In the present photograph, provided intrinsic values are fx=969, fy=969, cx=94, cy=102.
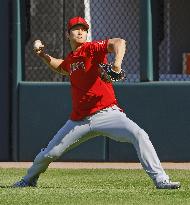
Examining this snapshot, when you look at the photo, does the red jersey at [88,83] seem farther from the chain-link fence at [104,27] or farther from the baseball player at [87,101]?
the chain-link fence at [104,27]

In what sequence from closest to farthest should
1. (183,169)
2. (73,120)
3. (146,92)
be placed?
1. (73,120)
2. (183,169)
3. (146,92)

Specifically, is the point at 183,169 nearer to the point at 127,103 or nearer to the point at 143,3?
the point at 127,103

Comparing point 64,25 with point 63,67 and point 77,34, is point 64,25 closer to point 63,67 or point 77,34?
point 63,67

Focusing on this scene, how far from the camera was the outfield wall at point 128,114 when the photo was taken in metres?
15.2

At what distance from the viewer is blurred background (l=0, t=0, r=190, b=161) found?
50.1 feet

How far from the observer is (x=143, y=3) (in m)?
15.6

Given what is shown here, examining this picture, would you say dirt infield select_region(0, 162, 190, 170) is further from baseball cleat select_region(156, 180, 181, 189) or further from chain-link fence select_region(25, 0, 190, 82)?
baseball cleat select_region(156, 180, 181, 189)

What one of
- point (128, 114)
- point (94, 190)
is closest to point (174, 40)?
point (128, 114)

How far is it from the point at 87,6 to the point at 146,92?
1991 mm

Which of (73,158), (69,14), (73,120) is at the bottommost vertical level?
(73,158)

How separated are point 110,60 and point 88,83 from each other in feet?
19.6

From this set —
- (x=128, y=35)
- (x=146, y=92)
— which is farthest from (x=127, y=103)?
(x=128, y=35)

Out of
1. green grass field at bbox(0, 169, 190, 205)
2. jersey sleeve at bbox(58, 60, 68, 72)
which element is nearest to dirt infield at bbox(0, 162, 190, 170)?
green grass field at bbox(0, 169, 190, 205)

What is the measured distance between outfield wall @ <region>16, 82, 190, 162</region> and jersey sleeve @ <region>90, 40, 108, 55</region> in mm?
5126
